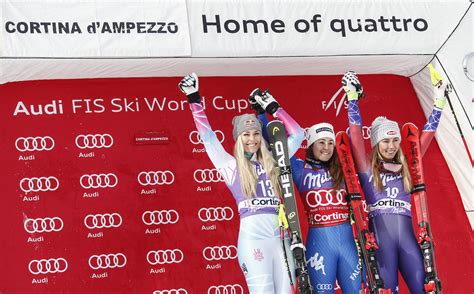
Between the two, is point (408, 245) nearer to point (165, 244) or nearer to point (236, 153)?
point (236, 153)

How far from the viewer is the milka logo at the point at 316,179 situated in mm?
6871

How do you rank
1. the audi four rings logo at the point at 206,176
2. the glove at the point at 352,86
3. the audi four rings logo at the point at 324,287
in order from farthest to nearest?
the audi four rings logo at the point at 206,176 → the glove at the point at 352,86 → the audi four rings logo at the point at 324,287

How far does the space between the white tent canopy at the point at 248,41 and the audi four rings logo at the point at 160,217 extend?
1186mm

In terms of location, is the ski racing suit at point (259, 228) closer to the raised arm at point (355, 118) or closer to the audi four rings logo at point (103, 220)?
the raised arm at point (355, 118)

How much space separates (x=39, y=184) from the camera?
7352 mm

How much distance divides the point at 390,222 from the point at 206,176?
1724 millimetres

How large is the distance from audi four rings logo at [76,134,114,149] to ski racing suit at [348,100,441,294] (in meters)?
2.08

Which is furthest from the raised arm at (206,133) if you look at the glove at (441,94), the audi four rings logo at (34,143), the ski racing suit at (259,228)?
the glove at (441,94)

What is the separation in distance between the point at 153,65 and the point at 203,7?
Result: 0.63 m

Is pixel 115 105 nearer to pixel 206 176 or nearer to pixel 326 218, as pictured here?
pixel 206 176

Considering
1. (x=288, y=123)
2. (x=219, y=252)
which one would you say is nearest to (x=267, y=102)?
(x=288, y=123)

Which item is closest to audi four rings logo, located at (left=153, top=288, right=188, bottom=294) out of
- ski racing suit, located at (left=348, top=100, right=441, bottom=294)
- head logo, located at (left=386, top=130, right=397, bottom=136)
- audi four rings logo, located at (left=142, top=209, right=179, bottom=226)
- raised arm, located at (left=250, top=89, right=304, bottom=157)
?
audi four rings logo, located at (left=142, top=209, right=179, bottom=226)

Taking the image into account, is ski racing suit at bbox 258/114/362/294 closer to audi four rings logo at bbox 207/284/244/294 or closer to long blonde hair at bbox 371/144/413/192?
long blonde hair at bbox 371/144/413/192

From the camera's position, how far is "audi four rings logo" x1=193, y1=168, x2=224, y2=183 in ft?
25.5
